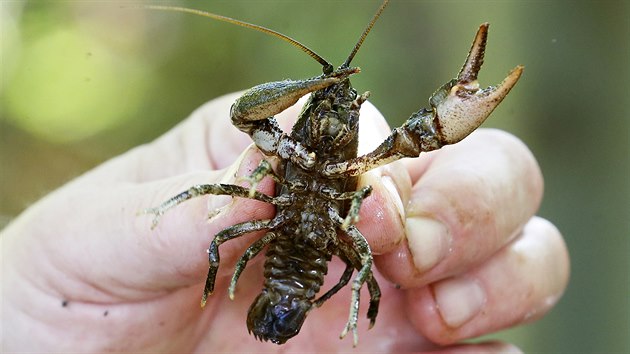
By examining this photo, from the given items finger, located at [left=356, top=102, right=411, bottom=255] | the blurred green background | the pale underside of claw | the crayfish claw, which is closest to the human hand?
finger, located at [left=356, top=102, right=411, bottom=255]

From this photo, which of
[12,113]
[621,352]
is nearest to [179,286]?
[12,113]

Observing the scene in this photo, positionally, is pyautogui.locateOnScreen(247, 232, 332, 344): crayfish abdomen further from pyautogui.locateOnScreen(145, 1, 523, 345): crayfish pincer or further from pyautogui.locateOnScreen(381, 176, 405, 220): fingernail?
pyautogui.locateOnScreen(381, 176, 405, 220): fingernail

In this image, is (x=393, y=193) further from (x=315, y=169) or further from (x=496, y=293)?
(x=496, y=293)

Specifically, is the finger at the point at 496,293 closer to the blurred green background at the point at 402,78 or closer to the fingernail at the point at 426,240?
the fingernail at the point at 426,240

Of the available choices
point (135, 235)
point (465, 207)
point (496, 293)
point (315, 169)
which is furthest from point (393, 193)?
point (496, 293)

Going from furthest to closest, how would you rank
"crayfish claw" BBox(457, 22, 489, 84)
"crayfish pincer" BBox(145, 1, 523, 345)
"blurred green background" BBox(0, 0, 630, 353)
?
1. "blurred green background" BBox(0, 0, 630, 353)
2. "crayfish pincer" BBox(145, 1, 523, 345)
3. "crayfish claw" BBox(457, 22, 489, 84)

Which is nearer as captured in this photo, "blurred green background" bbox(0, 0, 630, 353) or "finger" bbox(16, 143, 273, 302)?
"finger" bbox(16, 143, 273, 302)

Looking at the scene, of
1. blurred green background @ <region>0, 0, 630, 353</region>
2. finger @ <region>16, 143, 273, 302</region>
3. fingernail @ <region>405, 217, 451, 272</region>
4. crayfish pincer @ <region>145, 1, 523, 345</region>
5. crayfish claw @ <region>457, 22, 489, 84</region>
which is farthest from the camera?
blurred green background @ <region>0, 0, 630, 353</region>

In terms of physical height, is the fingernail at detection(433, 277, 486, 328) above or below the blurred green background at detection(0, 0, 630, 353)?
below
